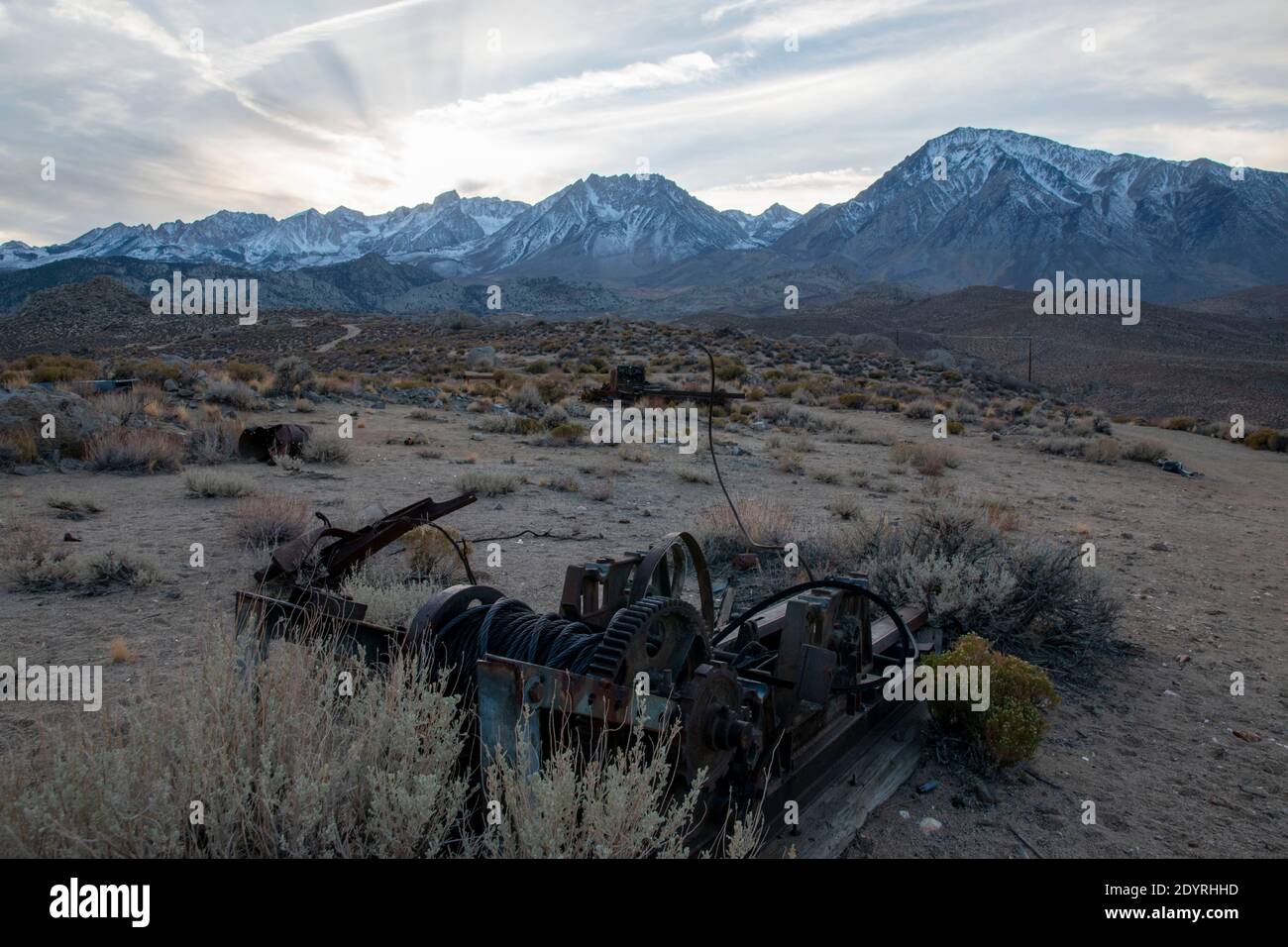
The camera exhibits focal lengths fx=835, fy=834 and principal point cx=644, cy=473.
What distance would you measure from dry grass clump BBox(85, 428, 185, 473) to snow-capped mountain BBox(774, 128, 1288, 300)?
151 m

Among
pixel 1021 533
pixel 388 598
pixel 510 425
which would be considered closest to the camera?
pixel 388 598

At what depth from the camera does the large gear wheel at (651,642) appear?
106 inches

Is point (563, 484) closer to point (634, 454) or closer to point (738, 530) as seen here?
point (634, 454)

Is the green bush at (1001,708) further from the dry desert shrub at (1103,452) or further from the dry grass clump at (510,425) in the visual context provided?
the dry desert shrub at (1103,452)

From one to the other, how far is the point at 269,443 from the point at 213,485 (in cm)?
286

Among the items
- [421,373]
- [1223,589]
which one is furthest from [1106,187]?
[1223,589]

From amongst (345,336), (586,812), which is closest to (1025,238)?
(345,336)

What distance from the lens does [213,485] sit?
9.68 m

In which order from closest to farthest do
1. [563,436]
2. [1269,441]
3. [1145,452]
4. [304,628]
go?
[304,628] → [563,436] → [1145,452] → [1269,441]

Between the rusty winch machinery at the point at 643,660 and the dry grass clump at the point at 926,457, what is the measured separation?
1027 centimetres

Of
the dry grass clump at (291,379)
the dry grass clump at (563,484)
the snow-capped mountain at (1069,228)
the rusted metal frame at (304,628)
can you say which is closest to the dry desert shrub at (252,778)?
the rusted metal frame at (304,628)

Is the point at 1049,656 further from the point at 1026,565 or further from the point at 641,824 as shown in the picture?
the point at 641,824

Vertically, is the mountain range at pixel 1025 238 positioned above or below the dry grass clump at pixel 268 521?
above

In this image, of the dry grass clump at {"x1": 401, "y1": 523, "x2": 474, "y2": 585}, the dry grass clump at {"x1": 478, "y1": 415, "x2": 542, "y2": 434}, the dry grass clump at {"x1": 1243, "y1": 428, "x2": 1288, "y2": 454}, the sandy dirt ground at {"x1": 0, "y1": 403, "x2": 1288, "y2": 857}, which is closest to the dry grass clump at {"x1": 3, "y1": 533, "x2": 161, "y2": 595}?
the sandy dirt ground at {"x1": 0, "y1": 403, "x2": 1288, "y2": 857}
